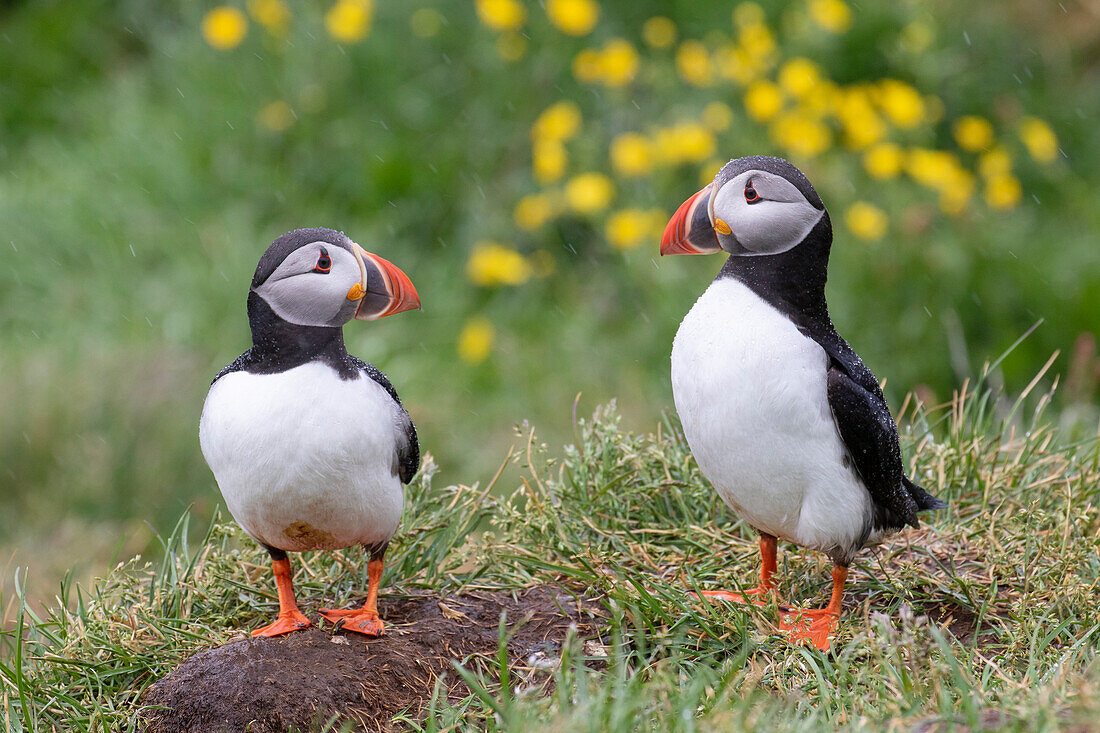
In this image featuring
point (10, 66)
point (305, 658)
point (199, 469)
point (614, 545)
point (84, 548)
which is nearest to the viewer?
point (305, 658)

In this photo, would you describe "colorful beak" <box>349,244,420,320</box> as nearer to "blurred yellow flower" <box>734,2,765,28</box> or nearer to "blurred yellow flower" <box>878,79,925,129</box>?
"blurred yellow flower" <box>878,79,925,129</box>

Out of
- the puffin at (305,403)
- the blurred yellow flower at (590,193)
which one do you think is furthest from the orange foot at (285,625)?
the blurred yellow flower at (590,193)

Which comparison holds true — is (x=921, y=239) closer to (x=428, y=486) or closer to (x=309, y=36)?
(x=428, y=486)

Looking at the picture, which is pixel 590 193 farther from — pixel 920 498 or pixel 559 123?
pixel 920 498

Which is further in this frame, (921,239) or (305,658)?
(921,239)

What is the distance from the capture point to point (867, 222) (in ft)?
19.4

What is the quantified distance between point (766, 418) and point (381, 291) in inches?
38.5

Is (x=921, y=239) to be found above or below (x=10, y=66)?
below

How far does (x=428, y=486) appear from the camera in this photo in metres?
3.80

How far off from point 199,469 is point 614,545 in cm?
243

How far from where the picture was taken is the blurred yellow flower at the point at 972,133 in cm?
654

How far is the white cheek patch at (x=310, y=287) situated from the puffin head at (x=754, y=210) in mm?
832

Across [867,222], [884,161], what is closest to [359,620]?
[867,222]

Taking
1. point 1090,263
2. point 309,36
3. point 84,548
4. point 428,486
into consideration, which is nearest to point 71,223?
point 309,36
